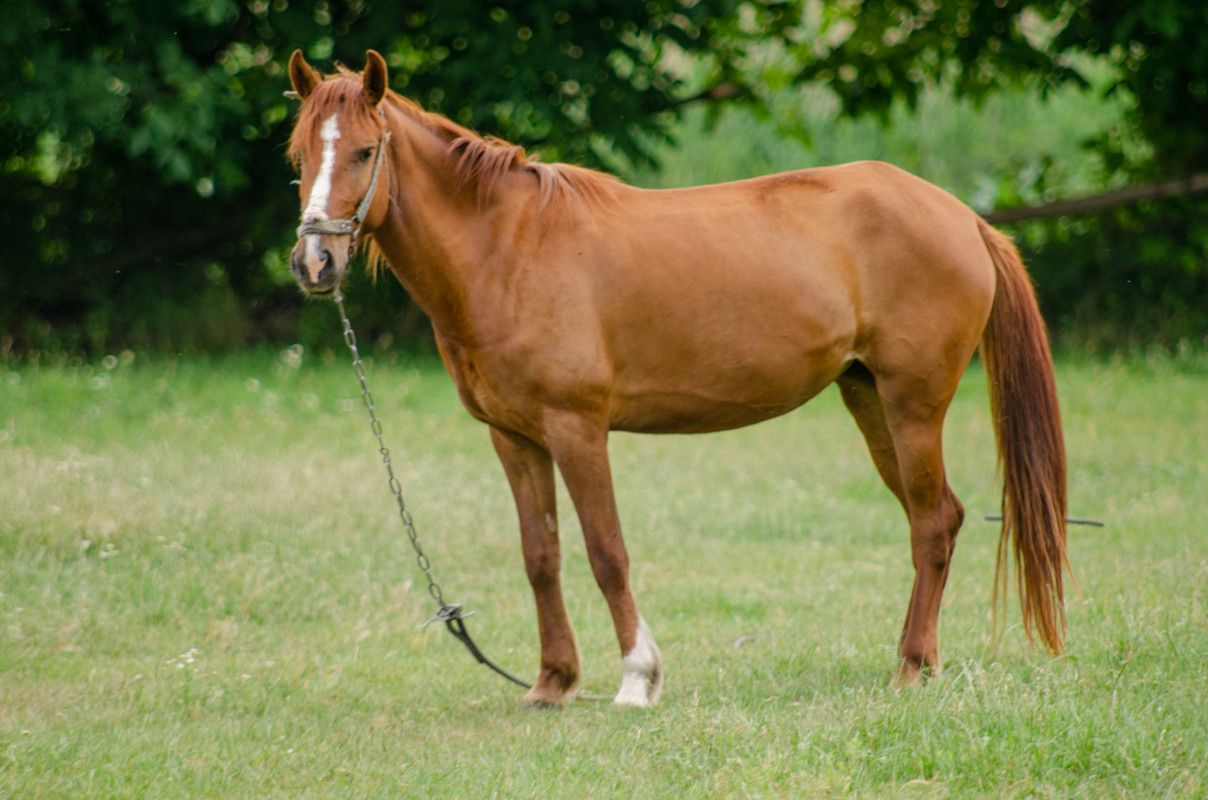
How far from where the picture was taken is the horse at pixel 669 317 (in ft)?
14.3

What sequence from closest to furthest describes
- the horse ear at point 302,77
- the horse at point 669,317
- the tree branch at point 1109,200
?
the horse ear at point 302,77 < the horse at point 669,317 < the tree branch at point 1109,200

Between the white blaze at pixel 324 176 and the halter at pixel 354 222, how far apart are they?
27 mm

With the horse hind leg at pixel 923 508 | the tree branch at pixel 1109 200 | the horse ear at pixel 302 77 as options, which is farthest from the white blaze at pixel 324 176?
the tree branch at pixel 1109 200

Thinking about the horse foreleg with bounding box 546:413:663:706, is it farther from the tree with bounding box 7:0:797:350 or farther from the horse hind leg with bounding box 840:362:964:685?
the tree with bounding box 7:0:797:350

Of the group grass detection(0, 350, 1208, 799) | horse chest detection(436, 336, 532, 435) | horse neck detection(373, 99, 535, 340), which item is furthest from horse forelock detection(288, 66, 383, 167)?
grass detection(0, 350, 1208, 799)

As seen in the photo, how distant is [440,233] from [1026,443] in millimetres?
2505

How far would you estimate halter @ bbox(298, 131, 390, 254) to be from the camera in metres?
3.96

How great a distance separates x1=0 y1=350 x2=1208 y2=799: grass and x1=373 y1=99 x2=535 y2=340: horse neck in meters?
1.60

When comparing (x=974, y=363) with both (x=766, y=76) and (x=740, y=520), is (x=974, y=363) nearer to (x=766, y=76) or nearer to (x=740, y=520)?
(x=766, y=76)

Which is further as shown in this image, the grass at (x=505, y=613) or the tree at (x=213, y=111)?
the tree at (x=213, y=111)

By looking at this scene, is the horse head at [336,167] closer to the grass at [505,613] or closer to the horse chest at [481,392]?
the horse chest at [481,392]

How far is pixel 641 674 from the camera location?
449 centimetres

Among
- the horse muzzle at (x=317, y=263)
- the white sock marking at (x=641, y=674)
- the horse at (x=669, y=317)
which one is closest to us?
the horse muzzle at (x=317, y=263)

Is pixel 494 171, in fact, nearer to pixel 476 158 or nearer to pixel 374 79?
pixel 476 158
